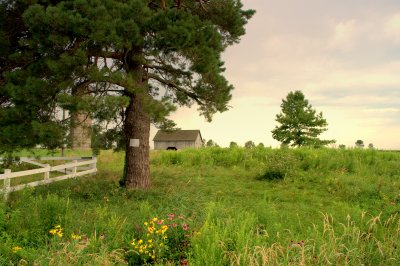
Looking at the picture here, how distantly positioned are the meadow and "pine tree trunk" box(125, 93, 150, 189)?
2.09 feet

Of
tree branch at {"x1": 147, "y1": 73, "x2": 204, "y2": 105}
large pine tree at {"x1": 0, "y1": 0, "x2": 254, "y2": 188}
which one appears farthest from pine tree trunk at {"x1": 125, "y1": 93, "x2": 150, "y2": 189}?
tree branch at {"x1": 147, "y1": 73, "x2": 204, "y2": 105}

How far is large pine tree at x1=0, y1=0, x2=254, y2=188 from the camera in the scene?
10.8 meters

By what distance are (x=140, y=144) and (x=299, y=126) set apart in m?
22.1

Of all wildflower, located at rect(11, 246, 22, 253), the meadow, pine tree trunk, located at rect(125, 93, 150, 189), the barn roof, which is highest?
the barn roof

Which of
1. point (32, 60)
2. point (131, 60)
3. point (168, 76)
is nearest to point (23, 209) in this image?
point (32, 60)

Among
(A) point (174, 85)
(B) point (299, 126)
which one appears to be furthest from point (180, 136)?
(A) point (174, 85)

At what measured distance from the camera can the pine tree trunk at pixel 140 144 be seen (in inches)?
540

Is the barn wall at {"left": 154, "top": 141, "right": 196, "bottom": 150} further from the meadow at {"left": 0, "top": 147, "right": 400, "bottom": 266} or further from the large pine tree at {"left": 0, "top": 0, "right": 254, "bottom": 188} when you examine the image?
the large pine tree at {"left": 0, "top": 0, "right": 254, "bottom": 188}

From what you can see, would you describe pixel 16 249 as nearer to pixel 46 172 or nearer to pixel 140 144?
pixel 140 144

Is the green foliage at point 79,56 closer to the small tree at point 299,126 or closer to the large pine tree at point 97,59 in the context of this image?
the large pine tree at point 97,59

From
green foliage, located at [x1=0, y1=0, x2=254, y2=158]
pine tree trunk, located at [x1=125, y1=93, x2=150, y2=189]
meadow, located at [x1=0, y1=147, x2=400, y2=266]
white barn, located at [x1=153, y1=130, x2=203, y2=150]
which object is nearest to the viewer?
meadow, located at [x1=0, y1=147, x2=400, y2=266]

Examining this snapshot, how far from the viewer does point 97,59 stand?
13.1 meters

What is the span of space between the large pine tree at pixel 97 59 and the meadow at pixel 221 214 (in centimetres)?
209

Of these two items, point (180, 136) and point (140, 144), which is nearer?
point (140, 144)
